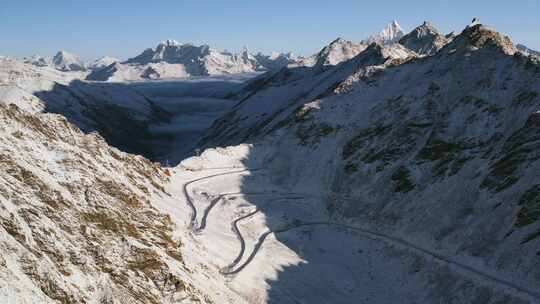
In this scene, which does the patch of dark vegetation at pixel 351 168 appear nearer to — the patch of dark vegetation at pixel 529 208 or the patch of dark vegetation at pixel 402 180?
the patch of dark vegetation at pixel 402 180

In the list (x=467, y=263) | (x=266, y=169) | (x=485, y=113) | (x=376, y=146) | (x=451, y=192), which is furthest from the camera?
(x=266, y=169)

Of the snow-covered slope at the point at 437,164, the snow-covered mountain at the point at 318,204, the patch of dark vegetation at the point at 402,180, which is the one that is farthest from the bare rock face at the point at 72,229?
the patch of dark vegetation at the point at 402,180

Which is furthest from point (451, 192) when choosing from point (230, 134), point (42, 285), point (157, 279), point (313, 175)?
point (230, 134)

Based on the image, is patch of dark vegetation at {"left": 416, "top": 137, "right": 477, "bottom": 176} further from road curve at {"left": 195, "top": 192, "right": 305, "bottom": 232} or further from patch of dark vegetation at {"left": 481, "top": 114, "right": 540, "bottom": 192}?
road curve at {"left": 195, "top": 192, "right": 305, "bottom": 232}

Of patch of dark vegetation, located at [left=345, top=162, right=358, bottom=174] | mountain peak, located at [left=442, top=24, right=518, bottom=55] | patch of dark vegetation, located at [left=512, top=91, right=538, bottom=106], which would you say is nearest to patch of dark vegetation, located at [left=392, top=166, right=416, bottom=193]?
patch of dark vegetation, located at [left=345, top=162, right=358, bottom=174]

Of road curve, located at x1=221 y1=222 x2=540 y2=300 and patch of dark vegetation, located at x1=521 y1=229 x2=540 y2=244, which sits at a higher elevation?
patch of dark vegetation, located at x1=521 y1=229 x2=540 y2=244

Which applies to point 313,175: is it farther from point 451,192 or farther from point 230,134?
point 230,134

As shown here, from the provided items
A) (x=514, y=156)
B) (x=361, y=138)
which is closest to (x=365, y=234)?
(x=514, y=156)
